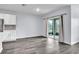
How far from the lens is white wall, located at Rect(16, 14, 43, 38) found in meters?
6.72

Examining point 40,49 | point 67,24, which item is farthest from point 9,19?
point 67,24

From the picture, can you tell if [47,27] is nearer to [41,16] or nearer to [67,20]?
[41,16]

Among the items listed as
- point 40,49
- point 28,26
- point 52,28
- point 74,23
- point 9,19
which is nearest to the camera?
point 40,49

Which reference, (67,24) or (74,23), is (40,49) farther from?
(74,23)

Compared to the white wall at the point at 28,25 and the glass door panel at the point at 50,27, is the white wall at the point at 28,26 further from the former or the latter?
the glass door panel at the point at 50,27

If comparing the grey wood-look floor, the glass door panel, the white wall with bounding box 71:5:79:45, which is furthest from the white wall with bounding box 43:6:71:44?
the glass door panel

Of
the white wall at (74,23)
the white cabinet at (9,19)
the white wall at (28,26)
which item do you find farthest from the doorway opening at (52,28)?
the white cabinet at (9,19)

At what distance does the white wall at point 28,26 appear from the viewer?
6.72m

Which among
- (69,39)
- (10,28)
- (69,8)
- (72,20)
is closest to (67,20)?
(72,20)

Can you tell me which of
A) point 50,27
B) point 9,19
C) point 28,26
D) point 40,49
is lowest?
point 40,49

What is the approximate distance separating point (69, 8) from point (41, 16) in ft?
13.2

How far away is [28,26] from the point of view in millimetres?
7355

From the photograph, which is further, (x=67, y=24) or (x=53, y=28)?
(x=53, y=28)

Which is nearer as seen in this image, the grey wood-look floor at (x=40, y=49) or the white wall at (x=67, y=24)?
the grey wood-look floor at (x=40, y=49)
